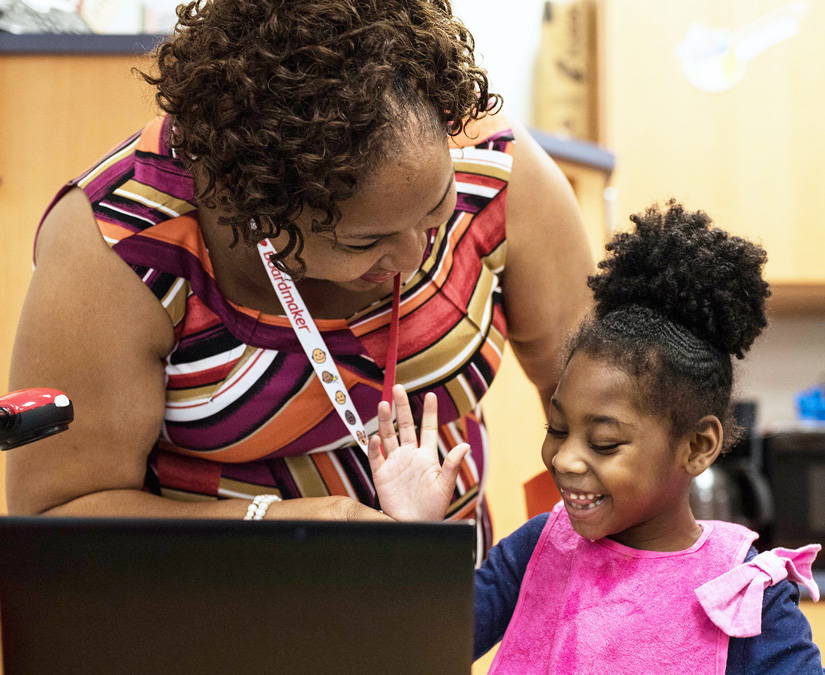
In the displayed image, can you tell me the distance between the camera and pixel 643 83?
2871mm

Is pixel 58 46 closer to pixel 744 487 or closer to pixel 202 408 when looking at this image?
pixel 202 408

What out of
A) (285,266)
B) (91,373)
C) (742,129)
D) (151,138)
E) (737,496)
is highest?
(742,129)

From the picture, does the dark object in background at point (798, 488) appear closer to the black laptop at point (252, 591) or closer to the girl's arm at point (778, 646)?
the girl's arm at point (778, 646)

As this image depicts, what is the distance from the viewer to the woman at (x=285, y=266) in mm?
890

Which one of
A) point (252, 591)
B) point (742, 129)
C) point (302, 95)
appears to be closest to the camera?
point (252, 591)

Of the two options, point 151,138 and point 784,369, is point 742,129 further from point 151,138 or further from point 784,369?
point 151,138

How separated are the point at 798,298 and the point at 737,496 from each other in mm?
715

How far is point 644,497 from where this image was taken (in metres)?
0.95

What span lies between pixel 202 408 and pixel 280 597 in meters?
0.51

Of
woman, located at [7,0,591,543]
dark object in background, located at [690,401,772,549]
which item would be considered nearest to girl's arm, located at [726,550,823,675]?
woman, located at [7,0,591,543]

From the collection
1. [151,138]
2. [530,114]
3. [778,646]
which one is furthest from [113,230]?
[530,114]

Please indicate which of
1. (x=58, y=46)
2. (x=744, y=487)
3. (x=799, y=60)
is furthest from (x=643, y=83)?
(x=58, y=46)

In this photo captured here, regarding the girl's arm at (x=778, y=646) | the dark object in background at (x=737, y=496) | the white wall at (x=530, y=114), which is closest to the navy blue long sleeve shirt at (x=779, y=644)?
the girl's arm at (x=778, y=646)

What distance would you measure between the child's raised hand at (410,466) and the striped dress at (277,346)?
9 cm
